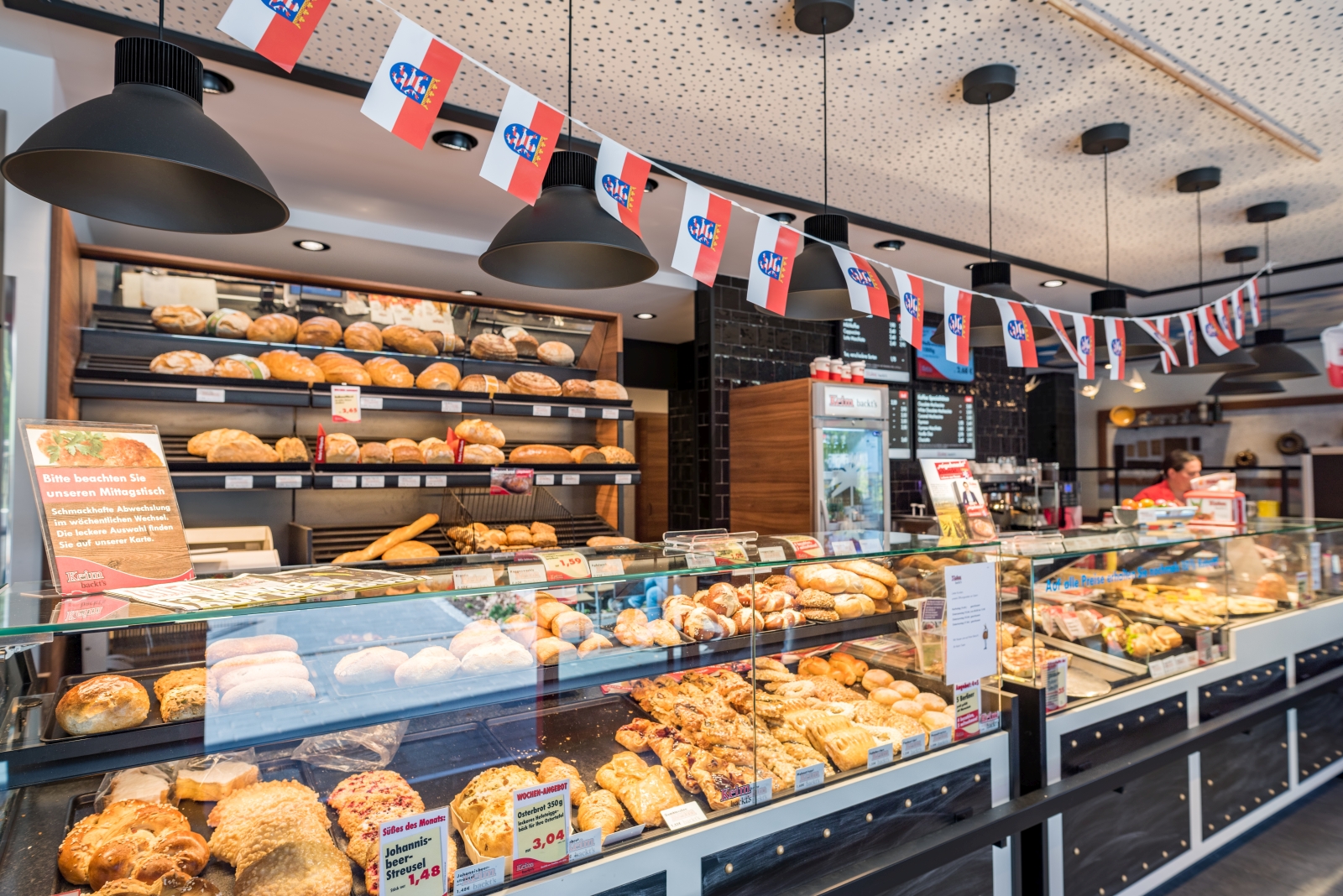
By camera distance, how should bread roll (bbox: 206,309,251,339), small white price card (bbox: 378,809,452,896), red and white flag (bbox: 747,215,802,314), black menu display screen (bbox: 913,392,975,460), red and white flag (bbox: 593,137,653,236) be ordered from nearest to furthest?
small white price card (bbox: 378,809,452,896) → red and white flag (bbox: 593,137,653,236) → red and white flag (bbox: 747,215,802,314) → bread roll (bbox: 206,309,251,339) → black menu display screen (bbox: 913,392,975,460)

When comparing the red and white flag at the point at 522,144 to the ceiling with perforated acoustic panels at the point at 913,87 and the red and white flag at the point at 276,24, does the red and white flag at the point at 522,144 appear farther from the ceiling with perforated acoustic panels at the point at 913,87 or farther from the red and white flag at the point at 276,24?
the ceiling with perforated acoustic panels at the point at 913,87

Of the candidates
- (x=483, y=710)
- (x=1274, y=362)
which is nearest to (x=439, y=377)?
(x=483, y=710)

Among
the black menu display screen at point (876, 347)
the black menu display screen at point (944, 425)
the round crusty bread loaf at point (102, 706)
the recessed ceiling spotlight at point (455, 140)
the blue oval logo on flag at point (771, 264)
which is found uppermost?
the recessed ceiling spotlight at point (455, 140)

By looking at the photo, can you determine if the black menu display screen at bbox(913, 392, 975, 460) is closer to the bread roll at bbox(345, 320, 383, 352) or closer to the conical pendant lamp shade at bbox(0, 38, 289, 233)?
the bread roll at bbox(345, 320, 383, 352)

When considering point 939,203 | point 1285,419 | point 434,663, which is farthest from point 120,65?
point 1285,419

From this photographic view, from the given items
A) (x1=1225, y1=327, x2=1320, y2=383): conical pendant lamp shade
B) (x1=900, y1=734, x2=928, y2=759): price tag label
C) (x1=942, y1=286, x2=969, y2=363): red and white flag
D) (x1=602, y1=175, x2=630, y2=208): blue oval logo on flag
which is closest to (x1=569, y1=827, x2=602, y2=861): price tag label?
(x1=900, y1=734, x2=928, y2=759): price tag label

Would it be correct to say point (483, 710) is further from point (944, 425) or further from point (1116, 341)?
point (944, 425)

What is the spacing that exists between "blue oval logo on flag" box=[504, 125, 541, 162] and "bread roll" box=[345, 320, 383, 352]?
2.54 m

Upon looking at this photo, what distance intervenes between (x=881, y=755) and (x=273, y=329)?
3597mm

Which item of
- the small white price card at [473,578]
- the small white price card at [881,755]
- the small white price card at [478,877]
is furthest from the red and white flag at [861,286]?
the small white price card at [478,877]

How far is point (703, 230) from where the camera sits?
2.41m

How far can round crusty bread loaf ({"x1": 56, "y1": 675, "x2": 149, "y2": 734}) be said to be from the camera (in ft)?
3.67

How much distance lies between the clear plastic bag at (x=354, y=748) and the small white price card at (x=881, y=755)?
1077 millimetres

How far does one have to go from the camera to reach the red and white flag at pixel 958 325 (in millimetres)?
3289
